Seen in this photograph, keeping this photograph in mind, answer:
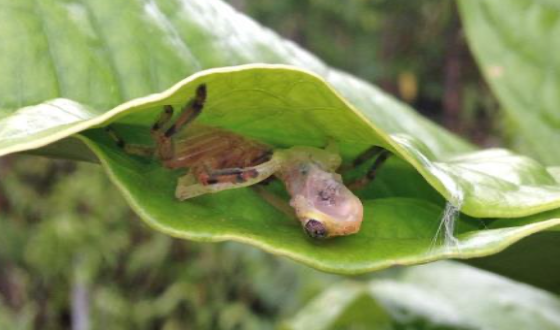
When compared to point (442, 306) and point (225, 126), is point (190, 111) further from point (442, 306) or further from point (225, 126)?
point (442, 306)

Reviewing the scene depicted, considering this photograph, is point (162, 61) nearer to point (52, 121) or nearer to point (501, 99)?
point (52, 121)

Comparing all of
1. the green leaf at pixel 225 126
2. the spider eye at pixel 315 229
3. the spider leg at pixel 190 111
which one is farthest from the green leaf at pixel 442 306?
the spider leg at pixel 190 111

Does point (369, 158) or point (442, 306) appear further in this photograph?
point (442, 306)

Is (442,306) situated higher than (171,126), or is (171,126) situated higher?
(171,126)

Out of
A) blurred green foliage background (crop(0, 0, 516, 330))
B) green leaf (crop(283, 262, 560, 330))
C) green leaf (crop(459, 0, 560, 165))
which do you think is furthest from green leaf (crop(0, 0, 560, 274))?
blurred green foliage background (crop(0, 0, 516, 330))

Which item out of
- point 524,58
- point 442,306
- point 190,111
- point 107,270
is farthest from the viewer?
point 107,270

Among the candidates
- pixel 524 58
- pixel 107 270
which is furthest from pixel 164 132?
pixel 107 270

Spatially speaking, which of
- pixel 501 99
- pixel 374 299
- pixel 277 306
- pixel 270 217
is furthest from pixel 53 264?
pixel 270 217
